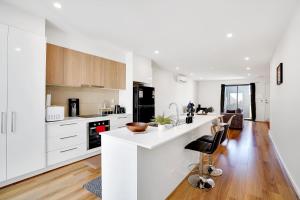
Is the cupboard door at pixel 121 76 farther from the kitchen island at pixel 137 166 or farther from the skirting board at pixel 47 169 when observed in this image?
the kitchen island at pixel 137 166

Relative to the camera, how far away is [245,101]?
994cm

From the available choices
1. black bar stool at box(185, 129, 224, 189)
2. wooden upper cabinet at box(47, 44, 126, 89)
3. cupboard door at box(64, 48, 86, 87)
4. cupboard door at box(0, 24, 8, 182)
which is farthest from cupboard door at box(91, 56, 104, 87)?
black bar stool at box(185, 129, 224, 189)

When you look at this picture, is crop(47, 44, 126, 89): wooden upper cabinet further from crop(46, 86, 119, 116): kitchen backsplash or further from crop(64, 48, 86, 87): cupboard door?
crop(46, 86, 119, 116): kitchen backsplash

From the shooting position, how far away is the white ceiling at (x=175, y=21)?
2182mm

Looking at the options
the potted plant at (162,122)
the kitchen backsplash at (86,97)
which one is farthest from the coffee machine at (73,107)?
the potted plant at (162,122)

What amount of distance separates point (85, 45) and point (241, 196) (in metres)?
3.97

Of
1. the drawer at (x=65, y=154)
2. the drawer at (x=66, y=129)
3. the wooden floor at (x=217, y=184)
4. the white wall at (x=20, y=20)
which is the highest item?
the white wall at (x=20, y=20)

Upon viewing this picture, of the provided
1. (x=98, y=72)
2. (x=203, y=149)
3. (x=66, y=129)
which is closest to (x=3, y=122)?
(x=66, y=129)

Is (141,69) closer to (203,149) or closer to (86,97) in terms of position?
(86,97)

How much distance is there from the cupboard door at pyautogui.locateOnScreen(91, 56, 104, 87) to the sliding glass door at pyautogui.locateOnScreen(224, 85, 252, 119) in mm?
9108

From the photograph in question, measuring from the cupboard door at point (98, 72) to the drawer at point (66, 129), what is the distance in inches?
40.1

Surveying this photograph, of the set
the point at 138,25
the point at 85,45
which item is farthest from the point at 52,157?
the point at 138,25

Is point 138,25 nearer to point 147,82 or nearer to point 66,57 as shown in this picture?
point 66,57

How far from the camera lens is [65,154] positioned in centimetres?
289
